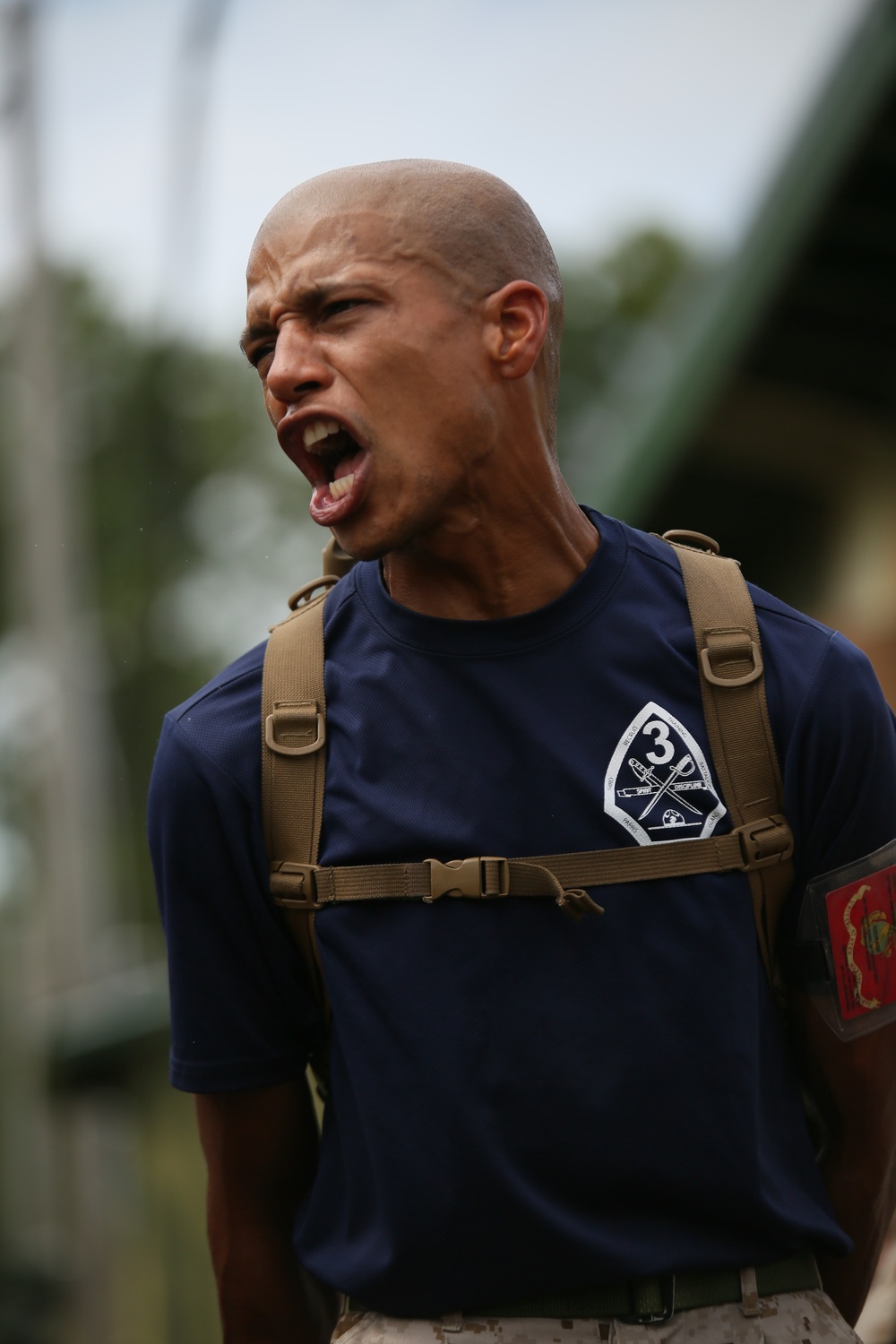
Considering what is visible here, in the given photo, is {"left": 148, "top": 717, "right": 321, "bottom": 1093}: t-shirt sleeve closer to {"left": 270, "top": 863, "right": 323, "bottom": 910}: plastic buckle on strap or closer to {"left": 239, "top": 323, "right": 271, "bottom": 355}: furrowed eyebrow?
{"left": 270, "top": 863, "right": 323, "bottom": 910}: plastic buckle on strap

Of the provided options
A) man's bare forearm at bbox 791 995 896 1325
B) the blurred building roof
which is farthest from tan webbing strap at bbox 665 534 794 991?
the blurred building roof

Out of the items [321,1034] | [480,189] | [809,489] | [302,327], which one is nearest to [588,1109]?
[321,1034]

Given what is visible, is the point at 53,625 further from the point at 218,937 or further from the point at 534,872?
the point at 534,872

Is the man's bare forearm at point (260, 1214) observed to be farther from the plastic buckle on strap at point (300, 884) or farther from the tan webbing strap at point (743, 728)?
the tan webbing strap at point (743, 728)

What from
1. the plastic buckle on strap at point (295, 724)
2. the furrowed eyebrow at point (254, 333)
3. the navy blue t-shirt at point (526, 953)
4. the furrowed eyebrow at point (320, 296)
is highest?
the furrowed eyebrow at point (320, 296)

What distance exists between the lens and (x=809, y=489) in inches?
285

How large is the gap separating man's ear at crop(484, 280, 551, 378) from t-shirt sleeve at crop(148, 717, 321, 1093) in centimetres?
72

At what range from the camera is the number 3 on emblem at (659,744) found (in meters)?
2.38

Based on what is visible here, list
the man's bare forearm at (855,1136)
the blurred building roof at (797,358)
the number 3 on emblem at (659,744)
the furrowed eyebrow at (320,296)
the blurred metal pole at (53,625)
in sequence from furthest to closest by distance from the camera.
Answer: the blurred metal pole at (53,625) → the blurred building roof at (797,358) → the man's bare forearm at (855,1136) → the number 3 on emblem at (659,744) → the furrowed eyebrow at (320,296)

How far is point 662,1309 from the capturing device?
2.28m

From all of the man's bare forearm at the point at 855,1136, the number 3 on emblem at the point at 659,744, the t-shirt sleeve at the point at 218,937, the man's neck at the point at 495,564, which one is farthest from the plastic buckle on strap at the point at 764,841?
the t-shirt sleeve at the point at 218,937

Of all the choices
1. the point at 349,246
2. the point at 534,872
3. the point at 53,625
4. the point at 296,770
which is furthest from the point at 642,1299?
the point at 53,625

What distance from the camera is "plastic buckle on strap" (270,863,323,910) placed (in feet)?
7.77

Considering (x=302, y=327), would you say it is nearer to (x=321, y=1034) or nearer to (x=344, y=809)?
(x=344, y=809)
